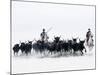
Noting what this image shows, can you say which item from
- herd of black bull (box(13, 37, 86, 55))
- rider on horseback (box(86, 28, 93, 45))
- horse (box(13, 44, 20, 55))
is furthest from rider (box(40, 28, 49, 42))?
rider on horseback (box(86, 28, 93, 45))

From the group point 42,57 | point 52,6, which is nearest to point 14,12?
point 52,6

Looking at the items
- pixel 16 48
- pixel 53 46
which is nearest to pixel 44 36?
pixel 53 46

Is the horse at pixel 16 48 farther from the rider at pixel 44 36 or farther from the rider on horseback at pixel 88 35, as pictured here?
the rider on horseback at pixel 88 35

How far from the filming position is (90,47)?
7.95 ft

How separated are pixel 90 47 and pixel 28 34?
30.7 inches

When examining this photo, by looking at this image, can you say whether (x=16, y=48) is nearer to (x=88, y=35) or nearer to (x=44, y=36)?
(x=44, y=36)

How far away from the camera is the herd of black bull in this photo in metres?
2.17

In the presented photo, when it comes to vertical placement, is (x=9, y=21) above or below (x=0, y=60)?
above

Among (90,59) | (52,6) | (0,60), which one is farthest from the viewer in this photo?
(90,59)

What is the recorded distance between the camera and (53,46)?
89.6 inches

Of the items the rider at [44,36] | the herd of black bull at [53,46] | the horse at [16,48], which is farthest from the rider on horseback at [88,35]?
the horse at [16,48]

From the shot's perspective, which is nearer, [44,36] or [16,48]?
[16,48]

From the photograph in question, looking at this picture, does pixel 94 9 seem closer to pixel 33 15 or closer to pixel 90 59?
pixel 90 59

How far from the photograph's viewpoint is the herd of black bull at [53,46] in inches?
85.3
